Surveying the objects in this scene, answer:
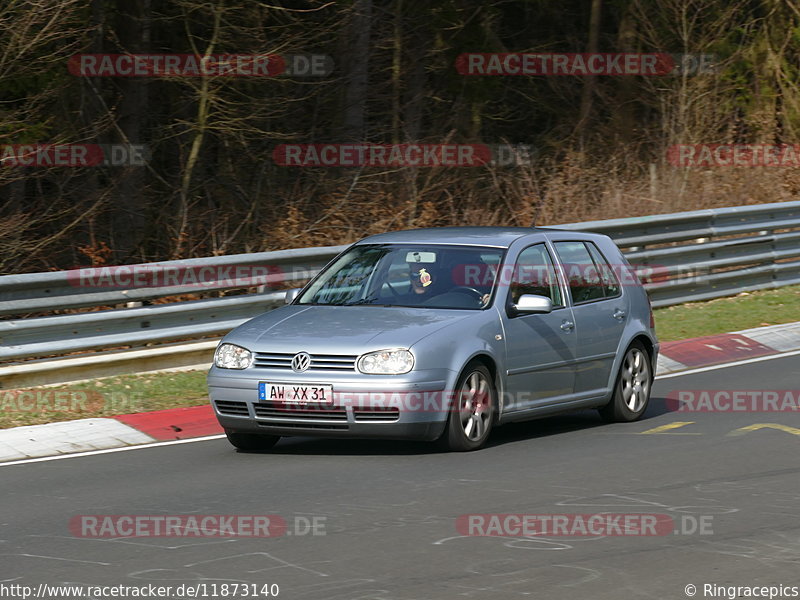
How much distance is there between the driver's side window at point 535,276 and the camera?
10.4 meters

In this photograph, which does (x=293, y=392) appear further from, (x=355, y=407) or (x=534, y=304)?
(x=534, y=304)

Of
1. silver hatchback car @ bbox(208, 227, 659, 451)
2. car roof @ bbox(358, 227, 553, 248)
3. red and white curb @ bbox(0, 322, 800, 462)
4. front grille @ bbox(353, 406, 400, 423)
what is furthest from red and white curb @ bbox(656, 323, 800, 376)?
front grille @ bbox(353, 406, 400, 423)

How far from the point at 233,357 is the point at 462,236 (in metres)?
2.18

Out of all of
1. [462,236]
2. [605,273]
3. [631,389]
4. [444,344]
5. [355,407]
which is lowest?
[631,389]

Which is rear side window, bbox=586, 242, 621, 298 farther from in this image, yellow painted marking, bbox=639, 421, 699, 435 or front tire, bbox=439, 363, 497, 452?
front tire, bbox=439, 363, 497, 452

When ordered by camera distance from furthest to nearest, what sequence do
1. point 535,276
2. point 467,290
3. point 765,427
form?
1. point 765,427
2. point 535,276
3. point 467,290

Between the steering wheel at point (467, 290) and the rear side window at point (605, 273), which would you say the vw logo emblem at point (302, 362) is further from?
the rear side window at point (605, 273)

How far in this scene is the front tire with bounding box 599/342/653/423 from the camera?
1141cm

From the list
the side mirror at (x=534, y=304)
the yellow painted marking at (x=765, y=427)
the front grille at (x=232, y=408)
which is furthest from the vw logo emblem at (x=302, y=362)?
the yellow painted marking at (x=765, y=427)

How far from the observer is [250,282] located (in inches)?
555

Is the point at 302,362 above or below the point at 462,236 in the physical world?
below

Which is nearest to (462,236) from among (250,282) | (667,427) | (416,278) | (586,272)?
(416,278)

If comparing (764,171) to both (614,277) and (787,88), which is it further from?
(614,277)

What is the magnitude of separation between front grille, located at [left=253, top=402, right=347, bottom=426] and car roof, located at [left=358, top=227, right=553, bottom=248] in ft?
6.29
